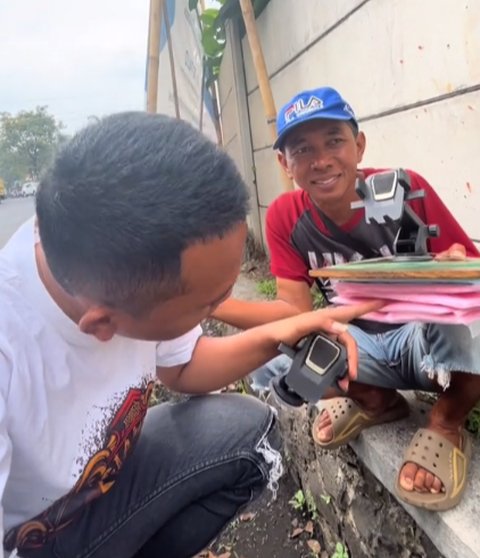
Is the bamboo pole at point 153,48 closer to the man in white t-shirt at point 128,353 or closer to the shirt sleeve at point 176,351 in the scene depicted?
the shirt sleeve at point 176,351

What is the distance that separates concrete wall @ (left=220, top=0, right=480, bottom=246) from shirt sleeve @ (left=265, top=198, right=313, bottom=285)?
595 mm

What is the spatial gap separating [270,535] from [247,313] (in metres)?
1.00

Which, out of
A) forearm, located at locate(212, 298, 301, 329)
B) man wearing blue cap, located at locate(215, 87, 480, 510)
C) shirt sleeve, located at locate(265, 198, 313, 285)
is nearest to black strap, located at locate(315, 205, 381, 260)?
man wearing blue cap, located at locate(215, 87, 480, 510)

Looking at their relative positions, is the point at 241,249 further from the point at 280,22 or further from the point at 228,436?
the point at 280,22

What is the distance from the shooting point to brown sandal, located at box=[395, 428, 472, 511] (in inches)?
50.9

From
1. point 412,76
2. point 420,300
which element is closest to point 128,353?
point 420,300

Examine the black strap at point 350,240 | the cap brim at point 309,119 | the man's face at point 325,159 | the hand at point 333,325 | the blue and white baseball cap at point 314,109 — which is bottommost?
the hand at point 333,325

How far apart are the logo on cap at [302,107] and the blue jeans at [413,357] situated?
27.4 inches

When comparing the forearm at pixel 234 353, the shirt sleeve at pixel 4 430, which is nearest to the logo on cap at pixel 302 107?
the forearm at pixel 234 353

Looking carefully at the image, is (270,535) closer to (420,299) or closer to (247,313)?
(247,313)

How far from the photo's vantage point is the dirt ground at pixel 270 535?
214 centimetres

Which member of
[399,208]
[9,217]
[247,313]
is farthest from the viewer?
[9,217]

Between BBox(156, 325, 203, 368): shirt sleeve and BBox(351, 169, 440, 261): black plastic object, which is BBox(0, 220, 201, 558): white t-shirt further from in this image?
BBox(351, 169, 440, 261): black plastic object

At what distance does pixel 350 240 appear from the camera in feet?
6.22
